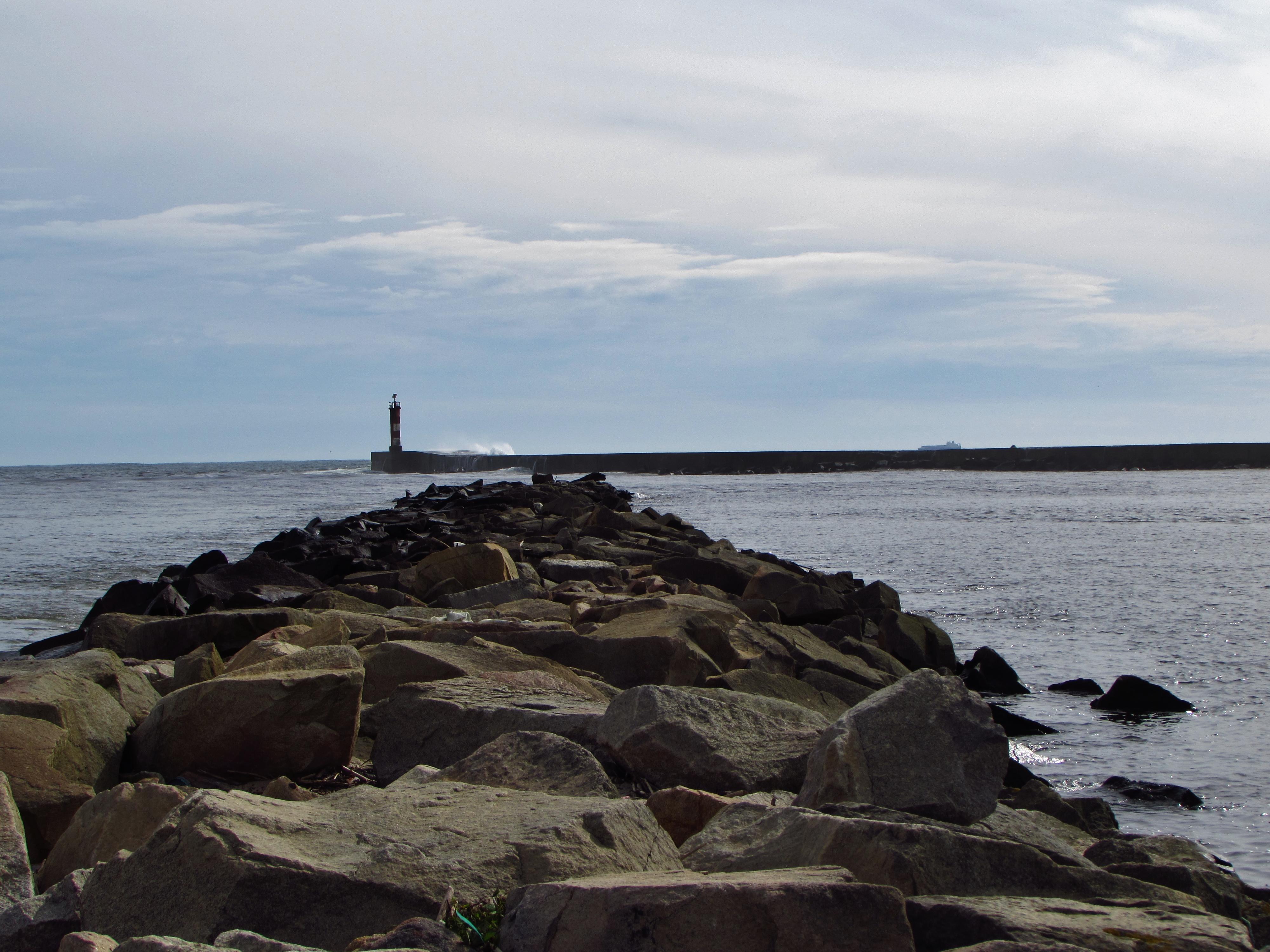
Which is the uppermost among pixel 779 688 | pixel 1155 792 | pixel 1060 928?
pixel 1060 928

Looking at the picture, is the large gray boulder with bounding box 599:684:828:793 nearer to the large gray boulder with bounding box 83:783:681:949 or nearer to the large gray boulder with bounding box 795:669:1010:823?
the large gray boulder with bounding box 795:669:1010:823

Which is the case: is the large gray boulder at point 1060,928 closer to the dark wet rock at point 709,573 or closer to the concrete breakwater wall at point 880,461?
the dark wet rock at point 709,573

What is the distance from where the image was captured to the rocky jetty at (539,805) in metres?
1.84

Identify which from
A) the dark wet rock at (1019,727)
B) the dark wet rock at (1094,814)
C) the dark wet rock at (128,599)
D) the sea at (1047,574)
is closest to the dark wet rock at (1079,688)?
the sea at (1047,574)

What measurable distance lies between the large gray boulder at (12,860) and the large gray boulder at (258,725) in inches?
25.9

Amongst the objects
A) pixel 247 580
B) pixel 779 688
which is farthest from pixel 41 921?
pixel 247 580

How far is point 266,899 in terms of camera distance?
1958 millimetres

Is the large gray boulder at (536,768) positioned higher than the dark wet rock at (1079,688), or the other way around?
the large gray boulder at (536,768)

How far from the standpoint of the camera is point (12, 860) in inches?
88.7

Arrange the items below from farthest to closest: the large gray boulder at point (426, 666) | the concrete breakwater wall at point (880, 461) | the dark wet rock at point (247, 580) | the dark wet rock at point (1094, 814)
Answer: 1. the concrete breakwater wall at point (880, 461)
2. the dark wet rock at point (247, 580)
3. the large gray boulder at point (426, 666)
4. the dark wet rock at point (1094, 814)

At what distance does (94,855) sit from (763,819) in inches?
58.4

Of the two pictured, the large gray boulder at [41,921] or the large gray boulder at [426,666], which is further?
the large gray boulder at [426,666]

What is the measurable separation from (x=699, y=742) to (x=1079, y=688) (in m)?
4.35

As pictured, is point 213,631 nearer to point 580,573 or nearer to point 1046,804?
point 580,573
